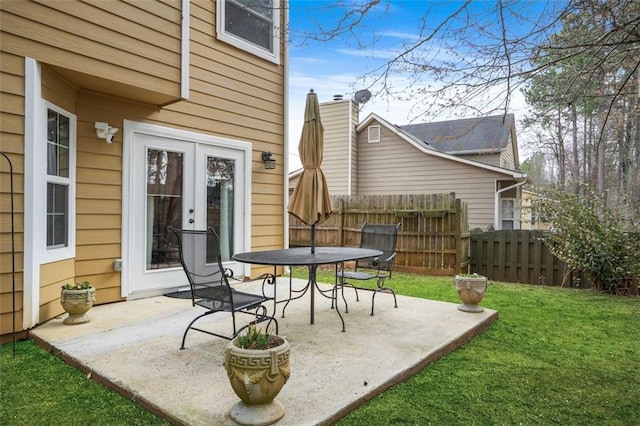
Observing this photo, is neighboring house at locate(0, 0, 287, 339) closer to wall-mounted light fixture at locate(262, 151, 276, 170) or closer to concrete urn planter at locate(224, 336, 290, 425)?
wall-mounted light fixture at locate(262, 151, 276, 170)

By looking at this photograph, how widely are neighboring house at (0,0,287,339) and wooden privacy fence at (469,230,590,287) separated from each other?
3.95m

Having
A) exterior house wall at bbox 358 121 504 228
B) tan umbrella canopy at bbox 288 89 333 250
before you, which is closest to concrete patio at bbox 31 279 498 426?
tan umbrella canopy at bbox 288 89 333 250

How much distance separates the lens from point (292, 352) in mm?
3041

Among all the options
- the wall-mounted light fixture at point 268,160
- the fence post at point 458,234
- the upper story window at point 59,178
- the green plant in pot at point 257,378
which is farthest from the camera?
the fence post at point 458,234

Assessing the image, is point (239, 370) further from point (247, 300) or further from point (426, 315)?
point (426, 315)

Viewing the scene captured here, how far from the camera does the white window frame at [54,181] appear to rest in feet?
11.7

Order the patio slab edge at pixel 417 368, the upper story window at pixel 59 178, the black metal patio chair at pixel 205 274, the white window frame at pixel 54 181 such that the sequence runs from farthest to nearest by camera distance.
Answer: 1. the upper story window at pixel 59 178
2. the white window frame at pixel 54 181
3. the black metal patio chair at pixel 205 274
4. the patio slab edge at pixel 417 368

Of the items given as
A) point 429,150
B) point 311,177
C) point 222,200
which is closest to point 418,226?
point 222,200

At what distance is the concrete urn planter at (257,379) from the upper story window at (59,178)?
2.81m

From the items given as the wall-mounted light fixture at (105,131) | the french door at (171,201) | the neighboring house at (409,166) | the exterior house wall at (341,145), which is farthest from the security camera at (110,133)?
the exterior house wall at (341,145)

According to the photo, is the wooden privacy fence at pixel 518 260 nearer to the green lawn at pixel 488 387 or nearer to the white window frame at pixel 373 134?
the green lawn at pixel 488 387

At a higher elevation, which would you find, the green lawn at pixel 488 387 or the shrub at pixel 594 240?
the shrub at pixel 594 240

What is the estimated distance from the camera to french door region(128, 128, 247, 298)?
4.81m

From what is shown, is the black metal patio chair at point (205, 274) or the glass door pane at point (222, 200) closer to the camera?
the black metal patio chair at point (205, 274)
